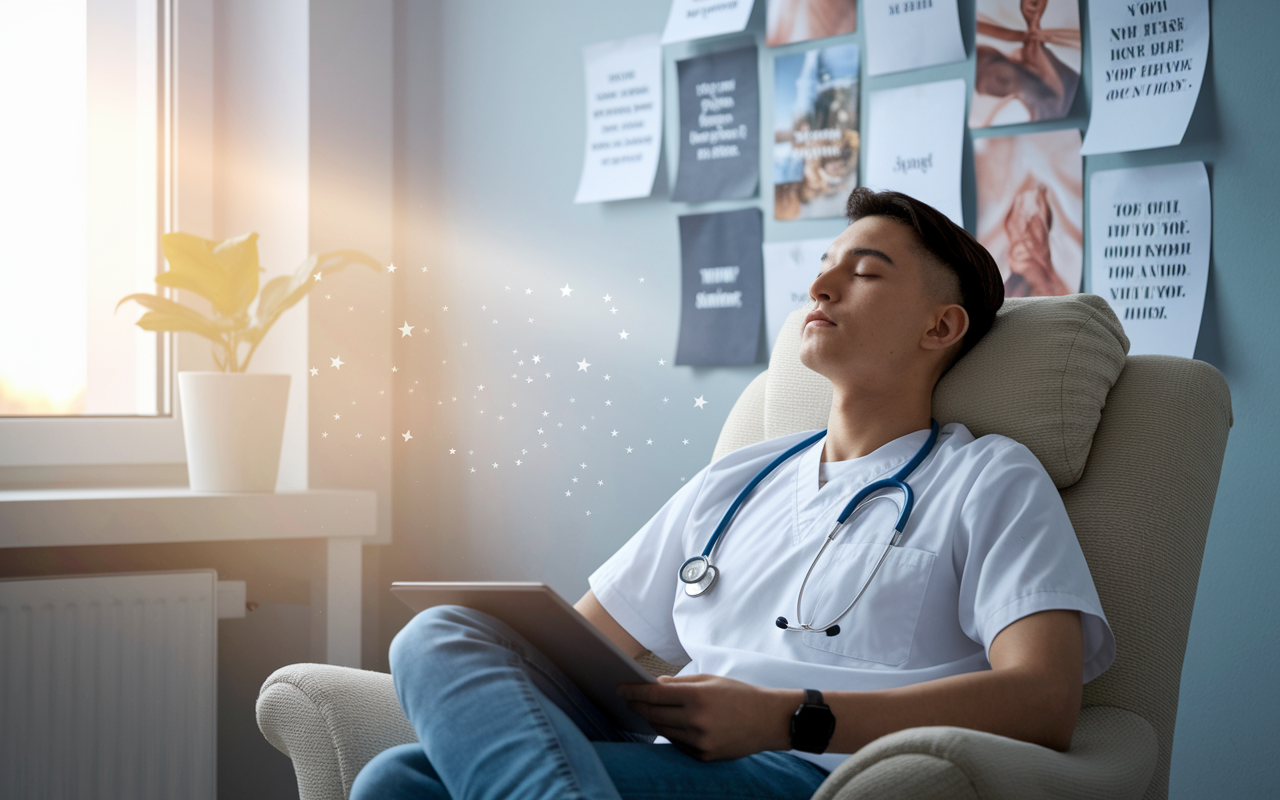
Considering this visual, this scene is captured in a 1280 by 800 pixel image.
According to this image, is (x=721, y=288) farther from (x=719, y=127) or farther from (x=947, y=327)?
(x=947, y=327)

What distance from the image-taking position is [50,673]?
1.65 meters

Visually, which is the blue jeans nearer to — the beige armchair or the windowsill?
the beige armchair

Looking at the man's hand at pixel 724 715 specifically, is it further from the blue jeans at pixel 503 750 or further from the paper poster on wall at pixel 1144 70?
the paper poster on wall at pixel 1144 70

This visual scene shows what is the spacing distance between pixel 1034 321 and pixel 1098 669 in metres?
0.38

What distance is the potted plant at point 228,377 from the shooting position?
176cm

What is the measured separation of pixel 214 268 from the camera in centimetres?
178

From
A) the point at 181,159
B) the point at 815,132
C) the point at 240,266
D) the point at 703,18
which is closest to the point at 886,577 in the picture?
the point at 815,132

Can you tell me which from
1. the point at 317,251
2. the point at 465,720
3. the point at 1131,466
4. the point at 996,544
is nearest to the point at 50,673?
the point at 317,251

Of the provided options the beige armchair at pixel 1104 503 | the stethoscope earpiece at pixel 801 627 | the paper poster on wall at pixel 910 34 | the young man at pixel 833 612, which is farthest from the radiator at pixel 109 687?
the paper poster on wall at pixel 910 34

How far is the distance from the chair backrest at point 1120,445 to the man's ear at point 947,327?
36 mm

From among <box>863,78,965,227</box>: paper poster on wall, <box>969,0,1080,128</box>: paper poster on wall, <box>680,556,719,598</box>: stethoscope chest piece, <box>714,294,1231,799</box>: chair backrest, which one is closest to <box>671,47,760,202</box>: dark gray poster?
<box>863,78,965,227</box>: paper poster on wall

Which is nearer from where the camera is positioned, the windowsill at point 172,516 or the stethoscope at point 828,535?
the stethoscope at point 828,535

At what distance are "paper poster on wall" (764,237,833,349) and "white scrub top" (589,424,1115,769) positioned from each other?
419 millimetres

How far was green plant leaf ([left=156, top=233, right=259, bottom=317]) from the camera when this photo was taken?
5.82ft
